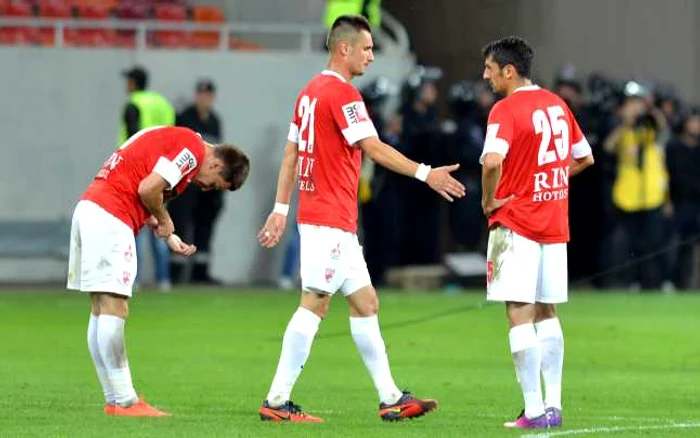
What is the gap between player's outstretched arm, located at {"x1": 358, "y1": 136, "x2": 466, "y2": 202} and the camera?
31.8 ft

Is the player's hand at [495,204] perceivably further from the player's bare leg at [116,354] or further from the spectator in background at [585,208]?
the spectator in background at [585,208]

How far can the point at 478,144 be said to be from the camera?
2325 cm

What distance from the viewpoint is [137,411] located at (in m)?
10.4

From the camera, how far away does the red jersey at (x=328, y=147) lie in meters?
10.1

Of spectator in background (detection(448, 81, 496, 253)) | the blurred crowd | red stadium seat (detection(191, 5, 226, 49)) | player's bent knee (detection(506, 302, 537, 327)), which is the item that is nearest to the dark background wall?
the blurred crowd

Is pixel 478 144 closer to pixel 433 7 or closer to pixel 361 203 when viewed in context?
pixel 361 203

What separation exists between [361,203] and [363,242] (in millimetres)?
686

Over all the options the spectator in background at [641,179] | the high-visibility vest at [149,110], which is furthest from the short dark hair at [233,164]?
the spectator in background at [641,179]

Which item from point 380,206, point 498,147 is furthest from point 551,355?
point 380,206

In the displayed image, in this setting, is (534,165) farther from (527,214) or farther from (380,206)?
(380,206)

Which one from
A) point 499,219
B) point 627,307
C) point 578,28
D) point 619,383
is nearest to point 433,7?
point 578,28

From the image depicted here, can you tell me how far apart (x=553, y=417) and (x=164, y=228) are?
248 centimetres

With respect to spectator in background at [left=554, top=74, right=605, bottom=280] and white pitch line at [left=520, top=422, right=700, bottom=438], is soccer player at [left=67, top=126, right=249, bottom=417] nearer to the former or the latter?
white pitch line at [left=520, top=422, right=700, bottom=438]

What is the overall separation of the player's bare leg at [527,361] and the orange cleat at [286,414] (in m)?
1.15
